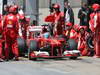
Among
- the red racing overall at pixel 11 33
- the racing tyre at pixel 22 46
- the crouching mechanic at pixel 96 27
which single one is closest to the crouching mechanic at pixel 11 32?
the red racing overall at pixel 11 33

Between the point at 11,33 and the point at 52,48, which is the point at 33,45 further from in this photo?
the point at 11,33

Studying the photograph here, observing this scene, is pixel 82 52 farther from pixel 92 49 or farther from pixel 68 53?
pixel 68 53

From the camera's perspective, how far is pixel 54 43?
61.2 ft

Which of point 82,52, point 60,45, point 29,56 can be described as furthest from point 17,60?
point 82,52

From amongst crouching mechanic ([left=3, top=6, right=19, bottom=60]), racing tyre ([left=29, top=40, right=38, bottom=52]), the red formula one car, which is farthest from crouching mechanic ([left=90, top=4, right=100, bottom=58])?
crouching mechanic ([left=3, top=6, right=19, bottom=60])

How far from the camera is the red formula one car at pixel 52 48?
18328mm

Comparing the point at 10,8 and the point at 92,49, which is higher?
the point at 10,8

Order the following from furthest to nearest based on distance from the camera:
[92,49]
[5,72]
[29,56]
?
[92,49] → [29,56] → [5,72]

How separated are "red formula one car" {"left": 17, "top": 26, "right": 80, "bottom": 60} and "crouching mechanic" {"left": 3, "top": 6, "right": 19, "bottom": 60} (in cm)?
55

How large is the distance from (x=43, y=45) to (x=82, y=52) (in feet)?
9.06

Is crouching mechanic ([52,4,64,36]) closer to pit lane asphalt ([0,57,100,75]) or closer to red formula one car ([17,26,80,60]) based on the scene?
red formula one car ([17,26,80,60])

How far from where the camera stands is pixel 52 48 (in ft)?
61.3

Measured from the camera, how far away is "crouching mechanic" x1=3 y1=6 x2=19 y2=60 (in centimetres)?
1839

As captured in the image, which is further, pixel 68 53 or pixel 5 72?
pixel 68 53
